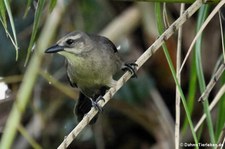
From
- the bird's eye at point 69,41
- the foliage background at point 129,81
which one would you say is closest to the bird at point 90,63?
the bird's eye at point 69,41

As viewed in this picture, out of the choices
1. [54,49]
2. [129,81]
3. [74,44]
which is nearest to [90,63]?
[74,44]

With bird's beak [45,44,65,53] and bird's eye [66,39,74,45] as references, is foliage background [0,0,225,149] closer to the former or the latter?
bird's eye [66,39,74,45]

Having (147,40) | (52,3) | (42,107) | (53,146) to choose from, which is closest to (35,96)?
(42,107)

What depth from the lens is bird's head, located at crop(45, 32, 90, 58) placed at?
2.81m

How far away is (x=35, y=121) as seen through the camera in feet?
12.3

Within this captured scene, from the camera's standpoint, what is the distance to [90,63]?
9.73 ft

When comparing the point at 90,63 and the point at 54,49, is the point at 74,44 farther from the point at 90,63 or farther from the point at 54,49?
the point at 54,49

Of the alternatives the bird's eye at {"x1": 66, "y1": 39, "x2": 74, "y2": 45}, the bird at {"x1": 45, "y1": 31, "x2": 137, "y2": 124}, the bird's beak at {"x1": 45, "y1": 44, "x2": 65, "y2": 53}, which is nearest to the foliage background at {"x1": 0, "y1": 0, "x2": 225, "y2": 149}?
the bird at {"x1": 45, "y1": 31, "x2": 137, "y2": 124}

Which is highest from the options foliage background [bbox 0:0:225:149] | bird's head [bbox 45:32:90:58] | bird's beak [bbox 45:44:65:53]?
bird's beak [bbox 45:44:65:53]

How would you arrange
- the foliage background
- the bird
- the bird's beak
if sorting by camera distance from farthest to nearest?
the foliage background, the bird, the bird's beak

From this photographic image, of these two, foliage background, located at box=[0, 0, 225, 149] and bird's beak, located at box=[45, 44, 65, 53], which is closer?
bird's beak, located at box=[45, 44, 65, 53]

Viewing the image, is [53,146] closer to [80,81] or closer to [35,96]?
[35,96]

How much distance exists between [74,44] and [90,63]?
13 centimetres

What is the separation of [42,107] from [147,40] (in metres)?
0.79
